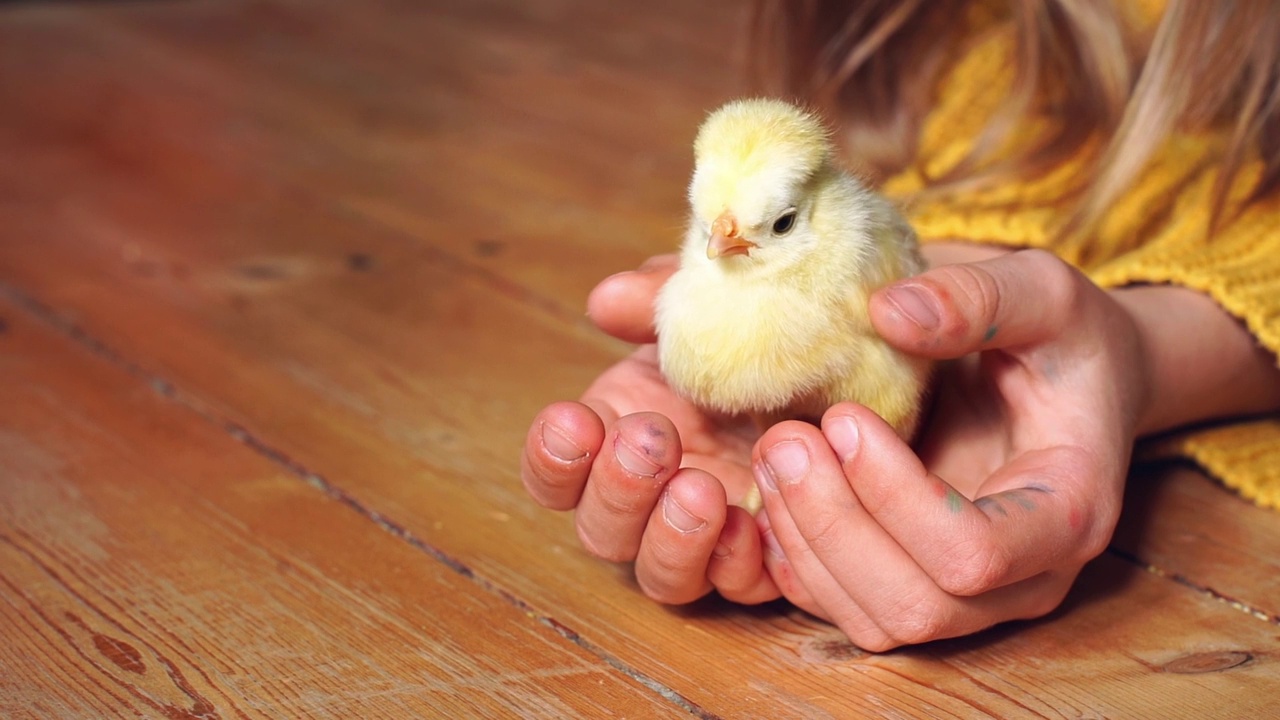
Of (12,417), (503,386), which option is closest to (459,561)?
(503,386)

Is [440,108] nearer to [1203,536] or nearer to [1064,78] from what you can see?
[1064,78]

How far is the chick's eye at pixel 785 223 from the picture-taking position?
699 mm

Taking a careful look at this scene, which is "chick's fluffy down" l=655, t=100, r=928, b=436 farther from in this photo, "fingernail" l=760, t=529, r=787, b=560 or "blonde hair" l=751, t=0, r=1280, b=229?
"blonde hair" l=751, t=0, r=1280, b=229

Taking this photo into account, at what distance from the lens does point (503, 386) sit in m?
1.18

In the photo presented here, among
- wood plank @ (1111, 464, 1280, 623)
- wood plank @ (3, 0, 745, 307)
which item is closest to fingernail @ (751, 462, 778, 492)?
wood plank @ (1111, 464, 1280, 623)

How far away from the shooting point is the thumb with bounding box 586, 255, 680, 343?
860 mm

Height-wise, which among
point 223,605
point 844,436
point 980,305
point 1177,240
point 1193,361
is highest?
point 1177,240

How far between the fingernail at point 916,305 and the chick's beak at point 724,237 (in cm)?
9

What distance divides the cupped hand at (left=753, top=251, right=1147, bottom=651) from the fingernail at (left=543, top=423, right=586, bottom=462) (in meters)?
0.11

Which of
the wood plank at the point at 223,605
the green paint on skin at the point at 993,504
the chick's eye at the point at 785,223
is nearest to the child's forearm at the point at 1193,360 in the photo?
the green paint on skin at the point at 993,504

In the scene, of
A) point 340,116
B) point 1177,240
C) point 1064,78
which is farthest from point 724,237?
point 340,116

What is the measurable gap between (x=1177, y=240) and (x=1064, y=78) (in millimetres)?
246

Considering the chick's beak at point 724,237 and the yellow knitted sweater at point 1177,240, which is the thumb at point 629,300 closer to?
the chick's beak at point 724,237

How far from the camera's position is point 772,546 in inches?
31.6
